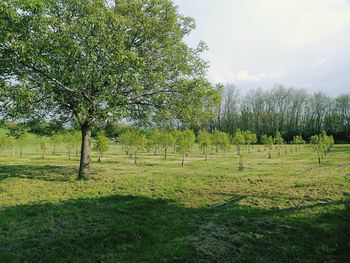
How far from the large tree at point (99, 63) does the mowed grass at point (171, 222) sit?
445 cm

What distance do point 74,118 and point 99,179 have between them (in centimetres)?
432

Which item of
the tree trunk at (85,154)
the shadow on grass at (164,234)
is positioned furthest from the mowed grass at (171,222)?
the tree trunk at (85,154)

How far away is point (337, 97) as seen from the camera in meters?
115

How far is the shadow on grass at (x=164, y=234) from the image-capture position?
8.82 metres

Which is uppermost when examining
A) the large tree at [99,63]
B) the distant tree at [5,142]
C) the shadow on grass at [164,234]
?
the large tree at [99,63]

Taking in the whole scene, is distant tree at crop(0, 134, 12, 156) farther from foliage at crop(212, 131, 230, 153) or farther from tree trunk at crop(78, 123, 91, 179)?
foliage at crop(212, 131, 230, 153)

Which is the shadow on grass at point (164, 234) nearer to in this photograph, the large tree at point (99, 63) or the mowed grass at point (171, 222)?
the mowed grass at point (171, 222)

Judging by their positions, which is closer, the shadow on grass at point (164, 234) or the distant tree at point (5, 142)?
the shadow on grass at point (164, 234)

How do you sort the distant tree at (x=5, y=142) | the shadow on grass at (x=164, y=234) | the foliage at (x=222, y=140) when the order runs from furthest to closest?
1. the foliage at (x=222, y=140)
2. the distant tree at (x=5, y=142)
3. the shadow on grass at (x=164, y=234)

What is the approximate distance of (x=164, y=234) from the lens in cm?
1040

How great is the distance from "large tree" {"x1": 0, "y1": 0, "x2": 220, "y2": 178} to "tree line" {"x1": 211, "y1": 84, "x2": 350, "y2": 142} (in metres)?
92.4

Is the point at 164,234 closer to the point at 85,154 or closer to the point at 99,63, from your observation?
the point at 99,63

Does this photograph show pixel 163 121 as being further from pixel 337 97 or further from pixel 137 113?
pixel 337 97

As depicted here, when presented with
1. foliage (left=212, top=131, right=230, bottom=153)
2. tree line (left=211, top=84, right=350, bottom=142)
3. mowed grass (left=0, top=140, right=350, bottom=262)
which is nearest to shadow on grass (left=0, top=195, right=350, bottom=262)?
mowed grass (left=0, top=140, right=350, bottom=262)
